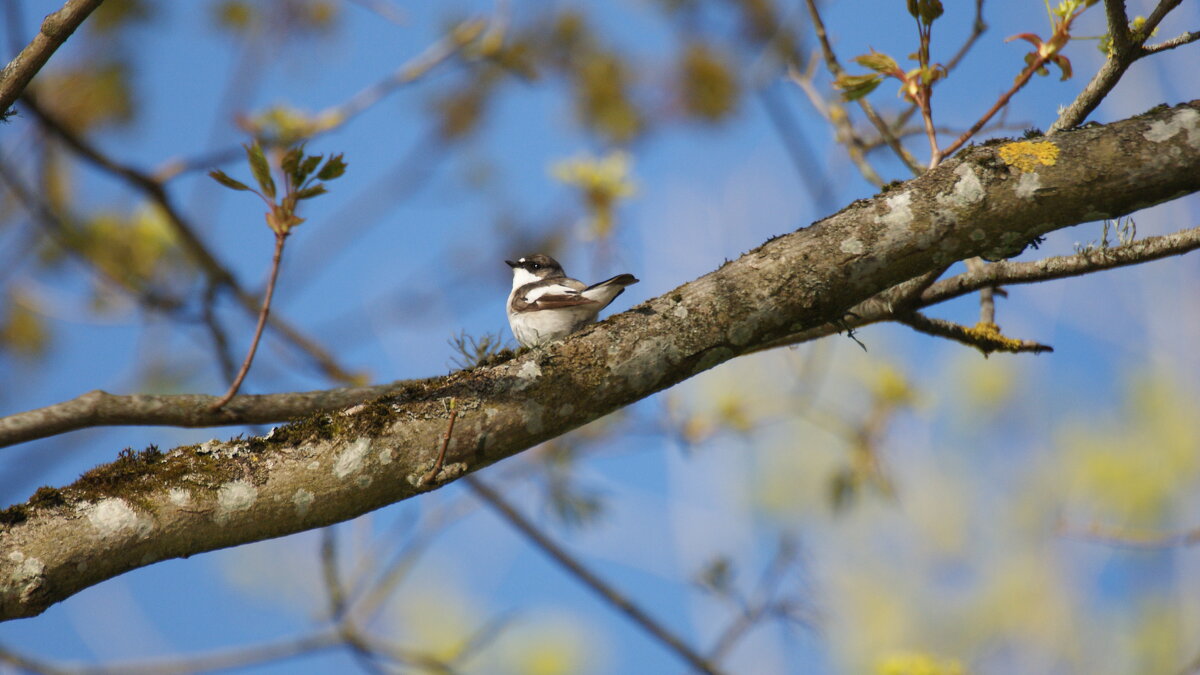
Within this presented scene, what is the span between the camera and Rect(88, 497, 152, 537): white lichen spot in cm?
269

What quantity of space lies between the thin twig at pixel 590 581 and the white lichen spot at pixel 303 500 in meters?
1.72

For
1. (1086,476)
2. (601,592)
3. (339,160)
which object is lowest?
(601,592)

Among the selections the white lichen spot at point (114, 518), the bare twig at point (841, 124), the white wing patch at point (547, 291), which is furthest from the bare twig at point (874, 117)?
the white lichen spot at point (114, 518)

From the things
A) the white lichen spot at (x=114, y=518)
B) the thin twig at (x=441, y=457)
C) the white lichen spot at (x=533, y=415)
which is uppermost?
the white lichen spot at (x=533, y=415)

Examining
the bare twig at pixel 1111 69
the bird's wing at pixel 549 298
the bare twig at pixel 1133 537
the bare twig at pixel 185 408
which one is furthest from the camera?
the bird's wing at pixel 549 298

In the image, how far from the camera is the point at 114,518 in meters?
2.70

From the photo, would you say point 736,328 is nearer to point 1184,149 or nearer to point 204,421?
point 1184,149

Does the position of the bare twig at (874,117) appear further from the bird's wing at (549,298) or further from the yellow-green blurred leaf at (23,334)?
the yellow-green blurred leaf at (23,334)

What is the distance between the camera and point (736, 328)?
10.1ft

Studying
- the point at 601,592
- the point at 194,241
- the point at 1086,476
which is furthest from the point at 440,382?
the point at 1086,476

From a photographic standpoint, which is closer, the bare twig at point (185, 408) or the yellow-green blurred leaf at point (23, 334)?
the bare twig at point (185, 408)

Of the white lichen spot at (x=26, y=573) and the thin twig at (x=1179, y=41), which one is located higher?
the thin twig at (x=1179, y=41)

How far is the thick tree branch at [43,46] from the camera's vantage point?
2797 mm

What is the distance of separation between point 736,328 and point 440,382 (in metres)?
1.03
